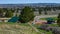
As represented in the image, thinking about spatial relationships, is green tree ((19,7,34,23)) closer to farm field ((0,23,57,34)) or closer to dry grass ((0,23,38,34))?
farm field ((0,23,57,34))

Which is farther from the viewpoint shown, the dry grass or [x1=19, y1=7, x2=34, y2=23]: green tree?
[x1=19, y1=7, x2=34, y2=23]: green tree

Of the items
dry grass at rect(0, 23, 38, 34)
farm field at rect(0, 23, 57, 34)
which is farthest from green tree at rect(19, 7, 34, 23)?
dry grass at rect(0, 23, 38, 34)

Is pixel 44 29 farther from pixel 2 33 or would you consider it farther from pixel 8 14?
pixel 8 14

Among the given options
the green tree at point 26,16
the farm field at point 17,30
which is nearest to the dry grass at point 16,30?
the farm field at point 17,30

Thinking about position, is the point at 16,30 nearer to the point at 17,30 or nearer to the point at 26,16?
the point at 17,30

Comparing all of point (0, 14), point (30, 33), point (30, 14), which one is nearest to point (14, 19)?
point (30, 14)

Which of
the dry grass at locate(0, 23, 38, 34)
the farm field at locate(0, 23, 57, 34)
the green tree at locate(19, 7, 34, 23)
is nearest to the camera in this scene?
the dry grass at locate(0, 23, 38, 34)

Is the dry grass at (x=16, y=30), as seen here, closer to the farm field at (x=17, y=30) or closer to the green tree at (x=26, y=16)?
the farm field at (x=17, y=30)

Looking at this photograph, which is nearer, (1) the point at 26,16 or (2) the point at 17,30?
(2) the point at 17,30

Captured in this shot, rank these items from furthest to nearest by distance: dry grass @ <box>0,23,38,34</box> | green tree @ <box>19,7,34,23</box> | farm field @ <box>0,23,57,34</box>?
green tree @ <box>19,7,34,23</box> < farm field @ <box>0,23,57,34</box> < dry grass @ <box>0,23,38,34</box>

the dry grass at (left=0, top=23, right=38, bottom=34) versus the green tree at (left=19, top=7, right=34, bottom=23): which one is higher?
the dry grass at (left=0, top=23, right=38, bottom=34)

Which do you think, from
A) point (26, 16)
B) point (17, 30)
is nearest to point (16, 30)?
point (17, 30)

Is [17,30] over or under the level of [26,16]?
over
